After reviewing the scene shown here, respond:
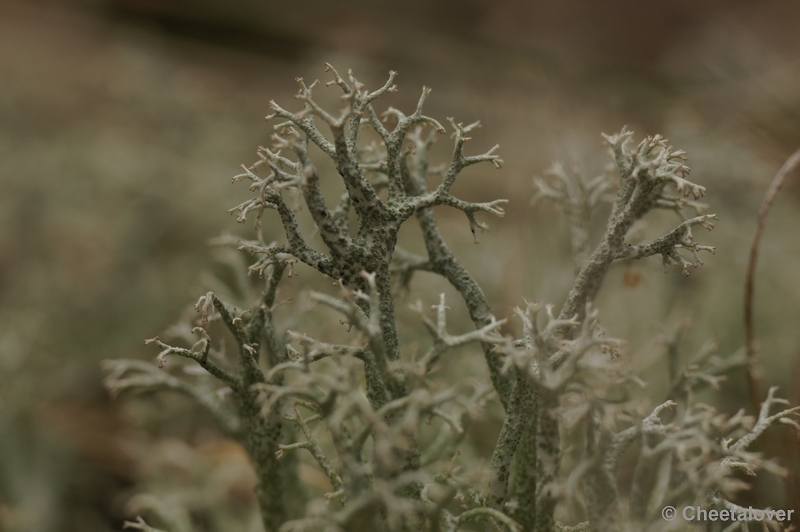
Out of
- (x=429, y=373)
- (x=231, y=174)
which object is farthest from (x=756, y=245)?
(x=231, y=174)

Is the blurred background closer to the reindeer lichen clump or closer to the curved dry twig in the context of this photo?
the curved dry twig

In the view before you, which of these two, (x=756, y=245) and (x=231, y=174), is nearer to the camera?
(x=756, y=245)

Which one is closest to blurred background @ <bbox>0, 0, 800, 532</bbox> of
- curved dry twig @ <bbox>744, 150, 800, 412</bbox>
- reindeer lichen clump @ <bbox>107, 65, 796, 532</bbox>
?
curved dry twig @ <bbox>744, 150, 800, 412</bbox>

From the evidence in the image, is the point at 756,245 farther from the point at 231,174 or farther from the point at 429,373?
the point at 231,174

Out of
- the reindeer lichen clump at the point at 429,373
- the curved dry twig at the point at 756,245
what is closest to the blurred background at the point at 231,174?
the curved dry twig at the point at 756,245

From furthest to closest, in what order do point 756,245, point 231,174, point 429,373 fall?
point 231,174, point 756,245, point 429,373

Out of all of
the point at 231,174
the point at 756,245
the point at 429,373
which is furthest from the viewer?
the point at 231,174
